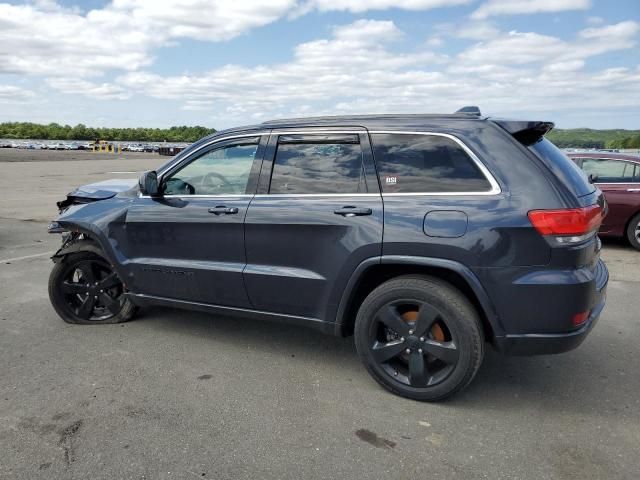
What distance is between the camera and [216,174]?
13.6 feet

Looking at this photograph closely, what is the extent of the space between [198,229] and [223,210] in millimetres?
280

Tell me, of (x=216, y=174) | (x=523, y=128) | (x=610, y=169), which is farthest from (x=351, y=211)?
(x=610, y=169)

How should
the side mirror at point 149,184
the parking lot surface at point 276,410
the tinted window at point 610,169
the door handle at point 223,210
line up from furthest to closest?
the tinted window at point 610,169 < the side mirror at point 149,184 < the door handle at point 223,210 < the parking lot surface at point 276,410

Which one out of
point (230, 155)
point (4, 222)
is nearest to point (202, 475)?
point (230, 155)

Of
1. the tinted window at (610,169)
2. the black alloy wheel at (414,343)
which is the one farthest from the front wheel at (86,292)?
the tinted window at (610,169)

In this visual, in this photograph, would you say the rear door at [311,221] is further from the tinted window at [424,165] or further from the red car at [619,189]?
the red car at [619,189]

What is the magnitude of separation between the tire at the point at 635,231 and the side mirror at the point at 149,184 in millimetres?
7295

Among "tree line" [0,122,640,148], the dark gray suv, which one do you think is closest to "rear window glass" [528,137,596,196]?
the dark gray suv

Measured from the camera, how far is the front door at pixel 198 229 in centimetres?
393

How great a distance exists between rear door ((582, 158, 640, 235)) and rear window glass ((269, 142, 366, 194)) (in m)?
6.24

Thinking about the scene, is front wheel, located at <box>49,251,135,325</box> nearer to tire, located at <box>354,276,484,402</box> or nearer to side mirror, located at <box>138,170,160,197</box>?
side mirror, located at <box>138,170,160,197</box>

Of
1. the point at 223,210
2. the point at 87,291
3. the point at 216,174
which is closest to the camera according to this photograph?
the point at 223,210

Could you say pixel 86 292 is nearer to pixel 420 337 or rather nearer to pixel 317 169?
pixel 317 169

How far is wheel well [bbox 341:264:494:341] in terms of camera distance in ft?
10.9
